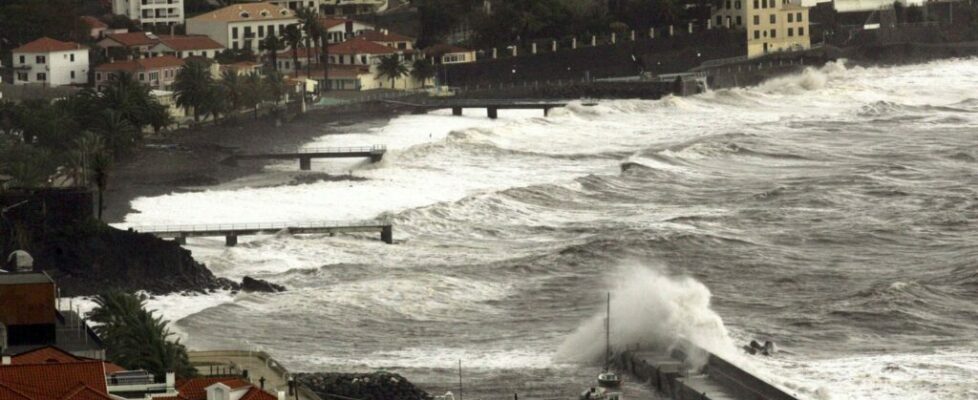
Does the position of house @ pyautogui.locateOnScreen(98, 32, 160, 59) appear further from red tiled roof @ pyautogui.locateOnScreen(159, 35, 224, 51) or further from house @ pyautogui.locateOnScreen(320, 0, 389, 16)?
house @ pyautogui.locateOnScreen(320, 0, 389, 16)

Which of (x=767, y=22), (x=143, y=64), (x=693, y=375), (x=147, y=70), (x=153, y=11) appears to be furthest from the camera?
(x=767, y=22)

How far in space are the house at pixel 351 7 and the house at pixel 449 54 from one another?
11335 millimetres

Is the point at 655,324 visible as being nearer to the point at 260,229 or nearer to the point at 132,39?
the point at 260,229

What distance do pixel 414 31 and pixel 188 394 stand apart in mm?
87786

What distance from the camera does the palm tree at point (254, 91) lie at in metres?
94.2

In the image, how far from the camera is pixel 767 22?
414 ft

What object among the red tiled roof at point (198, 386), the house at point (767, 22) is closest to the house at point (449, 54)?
the house at point (767, 22)

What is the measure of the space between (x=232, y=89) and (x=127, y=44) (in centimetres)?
1377

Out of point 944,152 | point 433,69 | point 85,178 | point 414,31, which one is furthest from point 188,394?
point 414,31

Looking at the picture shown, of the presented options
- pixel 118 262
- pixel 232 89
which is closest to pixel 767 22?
pixel 232 89

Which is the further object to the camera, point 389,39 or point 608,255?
point 389,39

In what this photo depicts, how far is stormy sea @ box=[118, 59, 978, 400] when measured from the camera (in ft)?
161

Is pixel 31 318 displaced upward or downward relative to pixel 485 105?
downward

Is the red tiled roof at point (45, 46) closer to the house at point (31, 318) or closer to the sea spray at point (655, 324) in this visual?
the sea spray at point (655, 324)
